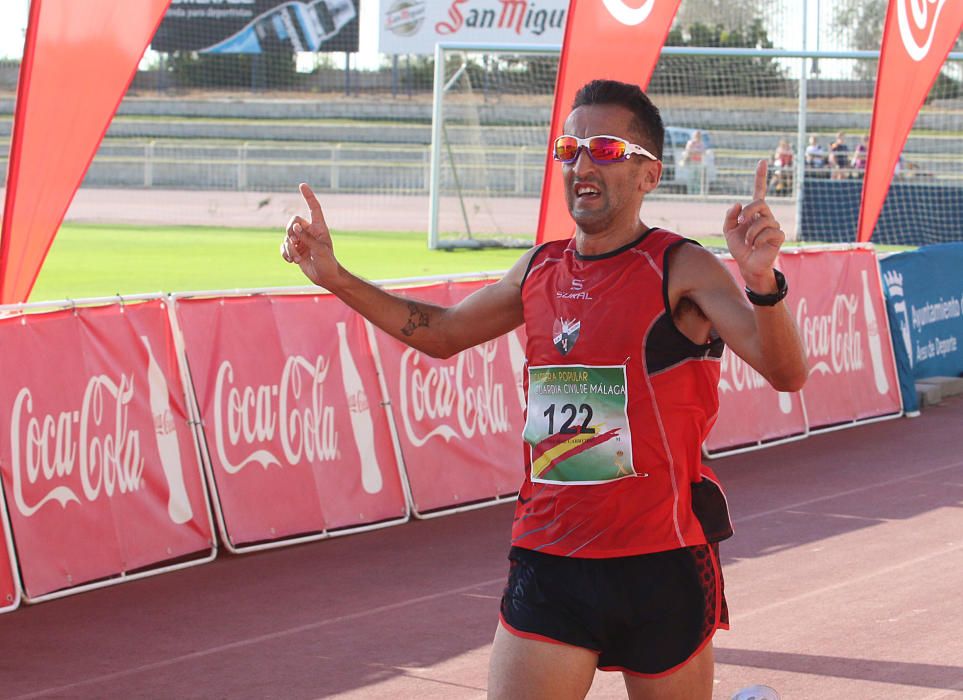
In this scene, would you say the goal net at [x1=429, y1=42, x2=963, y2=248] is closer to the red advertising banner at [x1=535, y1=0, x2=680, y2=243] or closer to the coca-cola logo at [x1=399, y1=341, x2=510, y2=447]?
the red advertising banner at [x1=535, y1=0, x2=680, y2=243]

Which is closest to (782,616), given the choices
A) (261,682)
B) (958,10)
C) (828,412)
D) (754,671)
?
(754,671)

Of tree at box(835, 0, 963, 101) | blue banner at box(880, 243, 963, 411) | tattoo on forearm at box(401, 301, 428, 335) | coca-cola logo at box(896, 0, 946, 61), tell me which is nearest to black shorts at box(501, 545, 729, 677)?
tattoo on forearm at box(401, 301, 428, 335)

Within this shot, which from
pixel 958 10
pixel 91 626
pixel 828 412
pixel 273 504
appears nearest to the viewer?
pixel 91 626

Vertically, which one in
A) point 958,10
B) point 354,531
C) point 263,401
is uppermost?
point 958,10

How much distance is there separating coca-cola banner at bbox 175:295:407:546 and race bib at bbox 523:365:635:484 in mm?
4634

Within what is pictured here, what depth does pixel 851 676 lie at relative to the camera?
238 inches

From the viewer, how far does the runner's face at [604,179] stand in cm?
371

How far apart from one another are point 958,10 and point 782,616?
1090cm

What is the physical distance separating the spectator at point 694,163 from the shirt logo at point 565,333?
92.9 feet

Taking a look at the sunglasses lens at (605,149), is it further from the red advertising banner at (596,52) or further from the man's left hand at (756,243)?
the red advertising banner at (596,52)

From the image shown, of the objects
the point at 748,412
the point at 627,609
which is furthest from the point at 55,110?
the point at 748,412

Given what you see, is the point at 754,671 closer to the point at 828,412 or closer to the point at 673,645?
the point at 673,645

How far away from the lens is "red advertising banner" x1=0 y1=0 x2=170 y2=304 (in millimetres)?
7863

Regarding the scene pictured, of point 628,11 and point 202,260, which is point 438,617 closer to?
point 628,11
